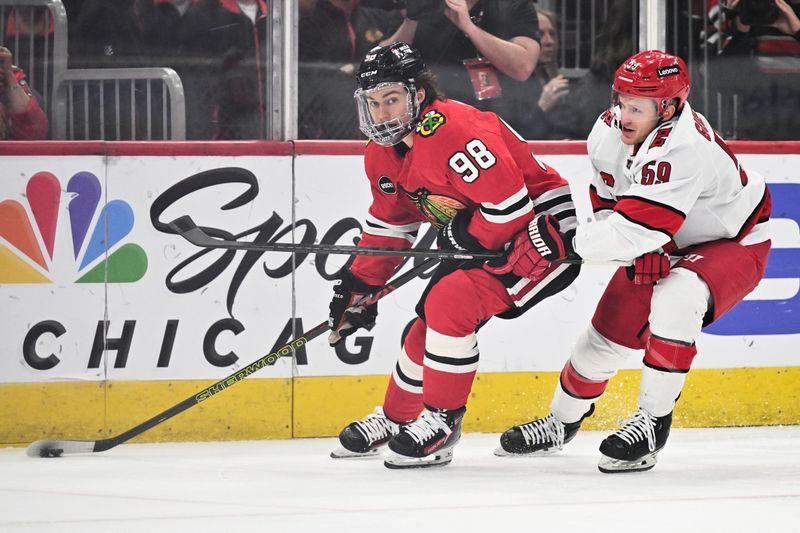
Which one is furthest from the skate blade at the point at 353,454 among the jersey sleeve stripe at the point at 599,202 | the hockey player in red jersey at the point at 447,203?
the jersey sleeve stripe at the point at 599,202

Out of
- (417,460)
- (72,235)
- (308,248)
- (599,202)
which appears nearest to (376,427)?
(417,460)

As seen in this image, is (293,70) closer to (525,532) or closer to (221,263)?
(221,263)

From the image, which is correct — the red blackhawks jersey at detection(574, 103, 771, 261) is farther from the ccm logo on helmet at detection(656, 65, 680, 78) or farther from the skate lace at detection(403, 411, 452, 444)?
the skate lace at detection(403, 411, 452, 444)

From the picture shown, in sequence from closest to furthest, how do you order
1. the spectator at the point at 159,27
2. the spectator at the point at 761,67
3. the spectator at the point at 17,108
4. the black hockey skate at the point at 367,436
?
1. the black hockey skate at the point at 367,436
2. the spectator at the point at 17,108
3. the spectator at the point at 159,27
4. the spectator at the point at 761,67

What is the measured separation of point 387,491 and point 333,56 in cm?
168

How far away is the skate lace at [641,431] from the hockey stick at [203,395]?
2.16ft

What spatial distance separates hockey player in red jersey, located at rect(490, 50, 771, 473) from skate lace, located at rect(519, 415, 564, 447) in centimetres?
34

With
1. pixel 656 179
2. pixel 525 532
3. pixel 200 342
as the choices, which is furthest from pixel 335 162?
pixel 525 532

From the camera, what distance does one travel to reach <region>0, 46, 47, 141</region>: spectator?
379 cm

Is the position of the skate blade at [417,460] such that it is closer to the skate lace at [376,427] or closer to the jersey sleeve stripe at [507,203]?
the skate lace at [376,427]

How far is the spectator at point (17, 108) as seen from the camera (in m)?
3.79

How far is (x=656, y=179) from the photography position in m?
3.00

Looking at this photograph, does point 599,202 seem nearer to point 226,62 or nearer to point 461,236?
point 461,236

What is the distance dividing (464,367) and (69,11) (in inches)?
67.3
